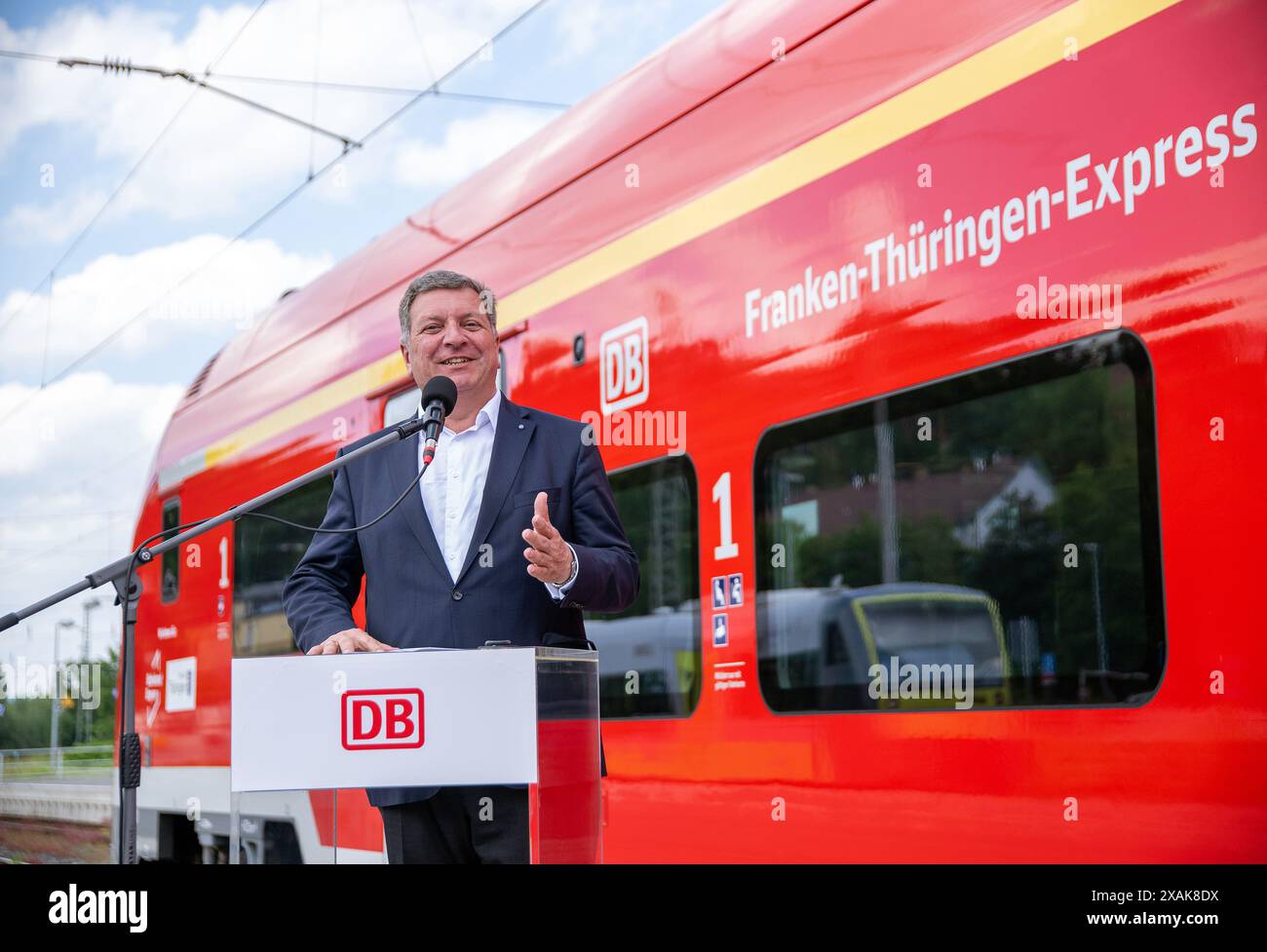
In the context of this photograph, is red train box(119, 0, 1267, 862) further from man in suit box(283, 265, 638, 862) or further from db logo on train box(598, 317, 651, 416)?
man in suit box(283, 265, 638, 862)

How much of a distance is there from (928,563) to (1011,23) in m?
1.19

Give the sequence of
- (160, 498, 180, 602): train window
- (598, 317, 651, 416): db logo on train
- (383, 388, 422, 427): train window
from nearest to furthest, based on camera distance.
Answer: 1. (598, 317, 651, 416): db logo on train
2. (383, 388, 422, 427): train window
3. (160, 498, 180, 602): train window

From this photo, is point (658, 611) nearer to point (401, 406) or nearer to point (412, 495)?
point (412, 495)

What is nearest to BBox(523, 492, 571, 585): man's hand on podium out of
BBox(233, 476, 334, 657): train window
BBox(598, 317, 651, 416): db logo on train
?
BBox(598, 317, 651, 416): db logo on train

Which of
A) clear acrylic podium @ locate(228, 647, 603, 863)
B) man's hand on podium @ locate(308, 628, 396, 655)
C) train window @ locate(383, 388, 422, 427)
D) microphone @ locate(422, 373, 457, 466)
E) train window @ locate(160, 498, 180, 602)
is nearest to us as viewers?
clear acrylic podium @ locate(228, 647, 603, 863)

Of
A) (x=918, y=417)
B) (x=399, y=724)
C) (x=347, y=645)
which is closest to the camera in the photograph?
(x=399, y=724)

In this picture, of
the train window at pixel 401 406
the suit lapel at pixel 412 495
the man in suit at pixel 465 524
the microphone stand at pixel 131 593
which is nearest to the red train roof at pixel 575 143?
the train window at pixel 401 406

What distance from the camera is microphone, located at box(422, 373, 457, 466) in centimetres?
254

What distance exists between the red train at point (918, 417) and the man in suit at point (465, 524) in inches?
17.5

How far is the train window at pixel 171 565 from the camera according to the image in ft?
25.3

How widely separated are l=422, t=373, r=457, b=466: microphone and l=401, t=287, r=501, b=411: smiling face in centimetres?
14

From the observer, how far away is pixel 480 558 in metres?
2.76

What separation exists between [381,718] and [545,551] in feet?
1.31

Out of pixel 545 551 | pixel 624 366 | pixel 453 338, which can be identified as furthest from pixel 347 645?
pixel 624 366
